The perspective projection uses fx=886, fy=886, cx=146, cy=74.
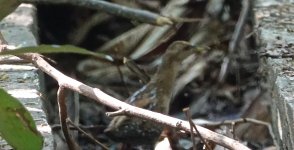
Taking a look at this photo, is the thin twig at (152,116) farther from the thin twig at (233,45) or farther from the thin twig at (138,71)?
the thin twig at (233,45)

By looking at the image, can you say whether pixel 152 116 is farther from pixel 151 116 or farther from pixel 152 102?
pixel 152 102

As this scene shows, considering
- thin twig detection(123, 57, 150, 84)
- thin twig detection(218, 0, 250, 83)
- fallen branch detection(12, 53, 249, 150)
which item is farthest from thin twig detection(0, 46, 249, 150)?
thin twig detection(218, 0, 250, 83)


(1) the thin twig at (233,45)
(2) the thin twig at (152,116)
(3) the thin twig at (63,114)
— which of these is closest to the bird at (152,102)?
(1) the thin twig at (233,45)

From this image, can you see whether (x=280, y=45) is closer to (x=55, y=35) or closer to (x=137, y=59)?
(x=137, y=59)

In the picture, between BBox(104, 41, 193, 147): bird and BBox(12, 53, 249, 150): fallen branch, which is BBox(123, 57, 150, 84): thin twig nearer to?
BBox(104, 41, 193, 147): bird

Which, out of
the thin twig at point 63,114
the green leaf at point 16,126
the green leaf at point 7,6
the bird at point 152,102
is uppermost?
the green leaf at point 7,6

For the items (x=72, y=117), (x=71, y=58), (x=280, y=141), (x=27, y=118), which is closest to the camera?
(x=27, y=118)

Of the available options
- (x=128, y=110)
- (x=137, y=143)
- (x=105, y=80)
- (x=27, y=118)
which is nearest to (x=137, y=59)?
(x=105, y=80)
